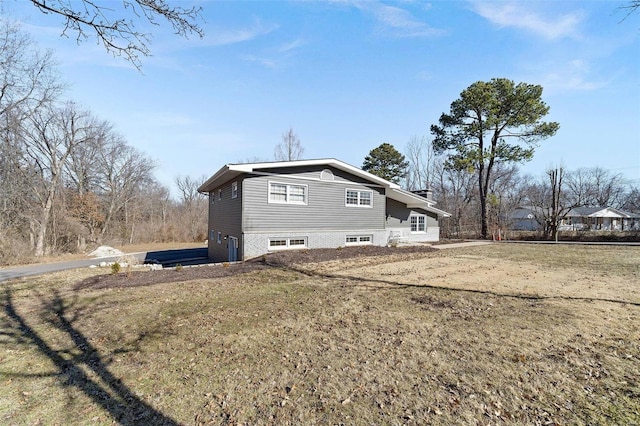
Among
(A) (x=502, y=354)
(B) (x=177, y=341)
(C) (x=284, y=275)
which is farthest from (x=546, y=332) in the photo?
(C) (x=284, y=275)

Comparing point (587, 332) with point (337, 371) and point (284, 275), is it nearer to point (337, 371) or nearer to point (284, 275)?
point (337, 371)

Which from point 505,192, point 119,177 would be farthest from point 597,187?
point 119,177

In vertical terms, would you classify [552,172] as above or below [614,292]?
above

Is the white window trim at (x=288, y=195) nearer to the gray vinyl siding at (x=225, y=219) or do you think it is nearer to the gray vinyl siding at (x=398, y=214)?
the gray vinyl siding at (x=225, y=219)

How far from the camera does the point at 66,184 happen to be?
27344 mm

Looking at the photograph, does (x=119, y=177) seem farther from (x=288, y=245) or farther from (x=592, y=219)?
(x=592, y=219)

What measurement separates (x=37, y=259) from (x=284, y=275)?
14963mm

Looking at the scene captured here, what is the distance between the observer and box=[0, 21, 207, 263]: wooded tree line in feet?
57.3

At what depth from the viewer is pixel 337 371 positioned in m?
3.81

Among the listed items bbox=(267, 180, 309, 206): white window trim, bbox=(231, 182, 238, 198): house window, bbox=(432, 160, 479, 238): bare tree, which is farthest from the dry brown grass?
bbox=(432, 160, 479, 238): bare tree

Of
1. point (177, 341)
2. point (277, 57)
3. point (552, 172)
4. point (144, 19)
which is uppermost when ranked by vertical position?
point (277, 57)

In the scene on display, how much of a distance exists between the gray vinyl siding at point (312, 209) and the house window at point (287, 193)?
0.19m

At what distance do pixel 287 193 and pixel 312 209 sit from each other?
1.70 meters

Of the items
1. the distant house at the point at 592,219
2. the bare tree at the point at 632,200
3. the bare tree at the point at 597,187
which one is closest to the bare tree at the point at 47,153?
the distant house at the point at 592,219
